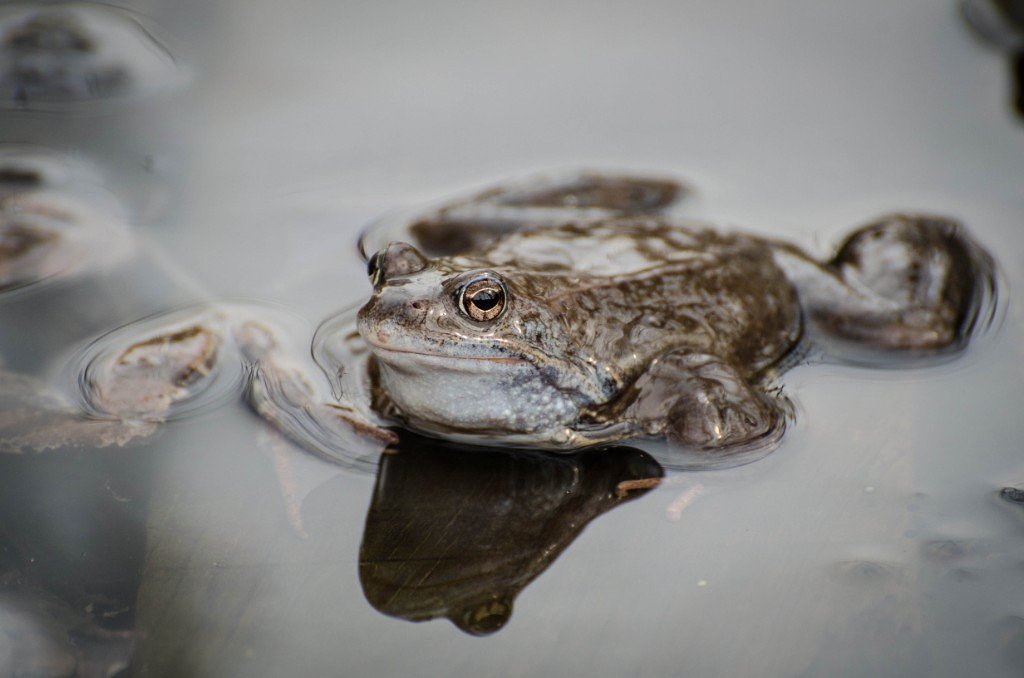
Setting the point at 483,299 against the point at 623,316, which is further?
the point at 623,316

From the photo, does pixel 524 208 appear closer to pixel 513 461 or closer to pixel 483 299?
pixel 483 299

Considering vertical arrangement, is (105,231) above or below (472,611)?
above

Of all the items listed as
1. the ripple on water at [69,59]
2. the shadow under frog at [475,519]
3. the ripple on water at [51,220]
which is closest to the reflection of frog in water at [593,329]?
the shadow under frog at [475,519]

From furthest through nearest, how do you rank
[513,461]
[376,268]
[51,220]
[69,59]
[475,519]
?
1. [69,59]
2. [51,220]
3. [513,461]
4. [376,268]
5. [475,519]

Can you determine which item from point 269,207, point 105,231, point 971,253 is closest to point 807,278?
point 971,253

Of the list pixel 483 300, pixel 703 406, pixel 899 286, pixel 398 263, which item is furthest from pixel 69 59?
pixel 899 286

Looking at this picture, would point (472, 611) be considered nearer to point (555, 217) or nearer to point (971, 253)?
point (555, 217)
